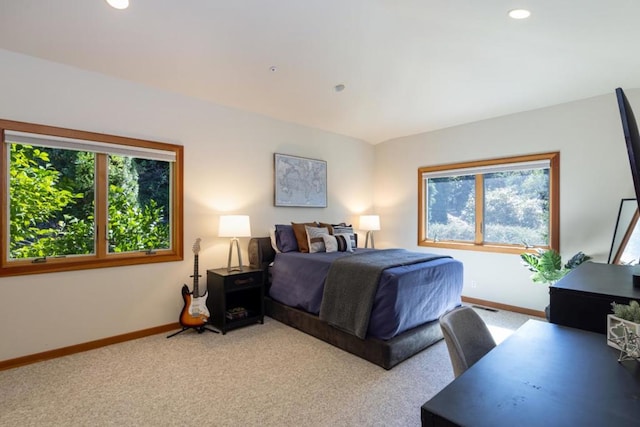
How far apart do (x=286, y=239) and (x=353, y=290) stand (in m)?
1.48

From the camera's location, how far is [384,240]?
18.6ft

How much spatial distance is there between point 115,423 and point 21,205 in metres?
2.07

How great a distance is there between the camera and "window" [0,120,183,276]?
271 cm

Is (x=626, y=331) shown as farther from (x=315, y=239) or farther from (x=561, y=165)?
(x=561, y=165)

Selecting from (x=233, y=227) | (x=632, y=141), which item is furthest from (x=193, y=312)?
(x=632, y=141)

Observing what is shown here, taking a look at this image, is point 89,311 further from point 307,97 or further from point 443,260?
point 443,260

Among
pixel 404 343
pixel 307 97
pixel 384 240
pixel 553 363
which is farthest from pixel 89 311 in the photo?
pixel 384 240

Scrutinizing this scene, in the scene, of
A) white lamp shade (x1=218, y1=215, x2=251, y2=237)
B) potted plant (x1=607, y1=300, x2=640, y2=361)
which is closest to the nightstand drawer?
white lamp shade (x1=218, y1=215, x2=251, y2=237)

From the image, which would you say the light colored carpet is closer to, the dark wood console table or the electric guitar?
the electric guitar

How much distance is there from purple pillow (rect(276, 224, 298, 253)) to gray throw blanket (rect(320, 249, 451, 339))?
1.03 meters

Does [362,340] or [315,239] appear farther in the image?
[315,239]

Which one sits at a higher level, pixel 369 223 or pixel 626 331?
pixel 369 223

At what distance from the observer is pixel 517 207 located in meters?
4.23

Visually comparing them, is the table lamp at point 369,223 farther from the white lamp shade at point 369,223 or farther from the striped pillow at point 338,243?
the striped pillow at point 338,243
